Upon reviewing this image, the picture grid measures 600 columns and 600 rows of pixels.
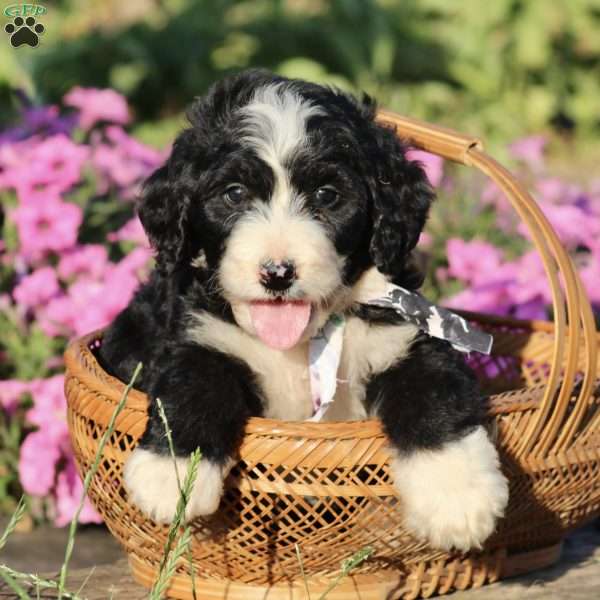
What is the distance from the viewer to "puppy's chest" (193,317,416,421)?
378cm

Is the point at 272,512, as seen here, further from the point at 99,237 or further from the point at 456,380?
the point at 99,237

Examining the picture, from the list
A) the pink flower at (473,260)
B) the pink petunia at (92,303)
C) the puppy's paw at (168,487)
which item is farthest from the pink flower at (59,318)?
the puppy's paw at (168,487)

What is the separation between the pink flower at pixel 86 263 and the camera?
5.67 metres

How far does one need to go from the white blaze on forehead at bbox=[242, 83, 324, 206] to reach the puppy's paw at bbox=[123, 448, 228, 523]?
0.88 m

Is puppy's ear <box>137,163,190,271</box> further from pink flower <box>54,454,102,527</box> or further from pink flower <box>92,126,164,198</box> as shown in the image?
pink flower <box>92,126,164,198</box>

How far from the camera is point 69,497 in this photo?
5.02 meters

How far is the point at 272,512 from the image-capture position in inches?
137

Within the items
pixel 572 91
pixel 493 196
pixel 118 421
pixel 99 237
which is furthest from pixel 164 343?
pixel 572 91

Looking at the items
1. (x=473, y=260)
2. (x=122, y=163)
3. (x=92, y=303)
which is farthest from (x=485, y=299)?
(x=122, y=163)

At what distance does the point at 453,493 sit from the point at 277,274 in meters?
0.83

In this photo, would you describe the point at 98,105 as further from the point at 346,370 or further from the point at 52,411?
the point at 346,370

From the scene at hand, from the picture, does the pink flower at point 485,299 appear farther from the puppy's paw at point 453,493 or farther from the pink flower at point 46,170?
the puppy's paw at point 453,493
